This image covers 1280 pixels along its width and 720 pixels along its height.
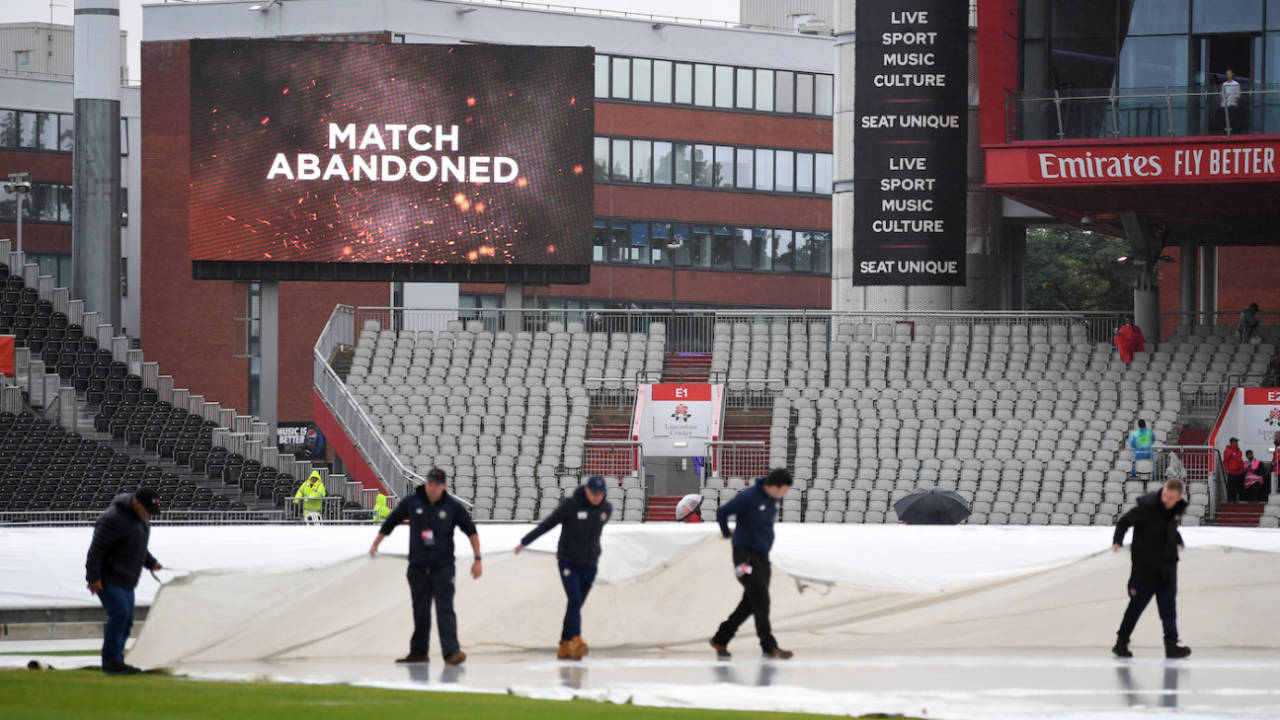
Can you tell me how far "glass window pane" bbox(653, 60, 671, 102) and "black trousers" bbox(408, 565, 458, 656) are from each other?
4934 cm

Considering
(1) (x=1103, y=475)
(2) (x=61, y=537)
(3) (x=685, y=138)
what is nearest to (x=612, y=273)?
(3) (x=685, y=138)

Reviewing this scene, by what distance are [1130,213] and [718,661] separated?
82.2ft

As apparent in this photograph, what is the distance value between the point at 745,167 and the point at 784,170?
1.59m

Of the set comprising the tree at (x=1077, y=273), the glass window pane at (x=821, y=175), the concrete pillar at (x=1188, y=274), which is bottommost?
the concrete pillar at (x=1188, y=274)

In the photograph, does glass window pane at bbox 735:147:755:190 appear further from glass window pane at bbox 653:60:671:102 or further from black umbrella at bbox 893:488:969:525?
black umbrella at bbox 893:488:969:525

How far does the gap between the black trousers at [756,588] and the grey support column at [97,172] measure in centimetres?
3740

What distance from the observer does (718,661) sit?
1576cm

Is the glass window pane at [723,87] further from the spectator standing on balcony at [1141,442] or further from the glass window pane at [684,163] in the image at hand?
the spectator standing on balcony at [1141,442]

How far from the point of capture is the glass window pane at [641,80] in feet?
207

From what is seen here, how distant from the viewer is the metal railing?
34469mm

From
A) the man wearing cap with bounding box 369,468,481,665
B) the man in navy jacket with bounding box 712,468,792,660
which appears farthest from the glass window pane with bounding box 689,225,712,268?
the man wearing cap with bounding box 369,468,481,665

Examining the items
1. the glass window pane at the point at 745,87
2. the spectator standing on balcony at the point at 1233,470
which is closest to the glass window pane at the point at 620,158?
the glass window pane at the point at 745,87

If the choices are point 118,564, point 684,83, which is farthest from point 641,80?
point 118,564

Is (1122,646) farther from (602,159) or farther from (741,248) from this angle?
(741,248)
